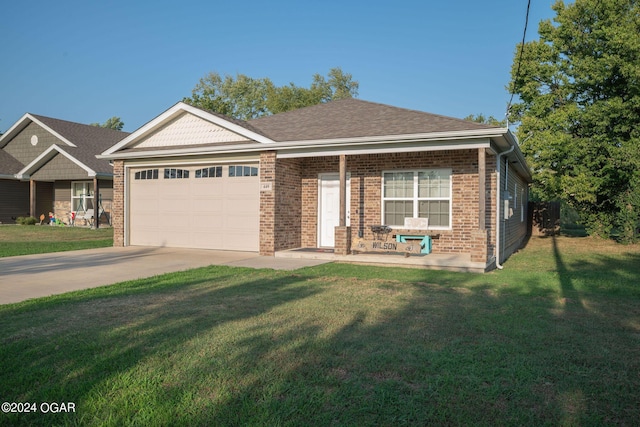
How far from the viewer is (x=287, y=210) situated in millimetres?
13125

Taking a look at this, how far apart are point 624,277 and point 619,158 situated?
10.4m

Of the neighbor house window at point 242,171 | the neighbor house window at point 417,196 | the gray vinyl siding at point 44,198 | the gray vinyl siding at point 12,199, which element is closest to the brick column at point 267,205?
the neighbor house window at point 242,171

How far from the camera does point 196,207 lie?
13.9 m

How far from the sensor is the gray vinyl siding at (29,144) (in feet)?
87.9

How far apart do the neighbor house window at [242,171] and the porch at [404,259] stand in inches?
97.8

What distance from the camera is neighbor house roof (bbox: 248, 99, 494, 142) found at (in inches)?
441

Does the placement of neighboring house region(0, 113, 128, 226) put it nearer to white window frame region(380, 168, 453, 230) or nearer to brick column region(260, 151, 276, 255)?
brick column region(260, 151, 276, 255)

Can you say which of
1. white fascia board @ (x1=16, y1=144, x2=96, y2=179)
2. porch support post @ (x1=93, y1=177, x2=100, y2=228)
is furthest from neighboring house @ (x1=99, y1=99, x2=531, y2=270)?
white fascia board @ (x1=16, y1=144, x2=96, y2=179)

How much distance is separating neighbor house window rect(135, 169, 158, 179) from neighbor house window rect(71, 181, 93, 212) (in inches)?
453

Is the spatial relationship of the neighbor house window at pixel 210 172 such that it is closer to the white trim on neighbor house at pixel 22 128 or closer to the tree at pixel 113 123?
the white trim on neighbor house at pixel 22 128

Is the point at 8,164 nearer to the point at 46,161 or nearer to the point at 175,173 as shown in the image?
the point at 46,161

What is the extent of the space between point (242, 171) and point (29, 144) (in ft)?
69.0

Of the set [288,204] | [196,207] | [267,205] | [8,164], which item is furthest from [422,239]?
[8,164]

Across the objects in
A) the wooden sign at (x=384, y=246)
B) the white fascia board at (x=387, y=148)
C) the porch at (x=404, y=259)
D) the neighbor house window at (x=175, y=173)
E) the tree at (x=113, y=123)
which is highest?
the tree at (x=113, y=123)
